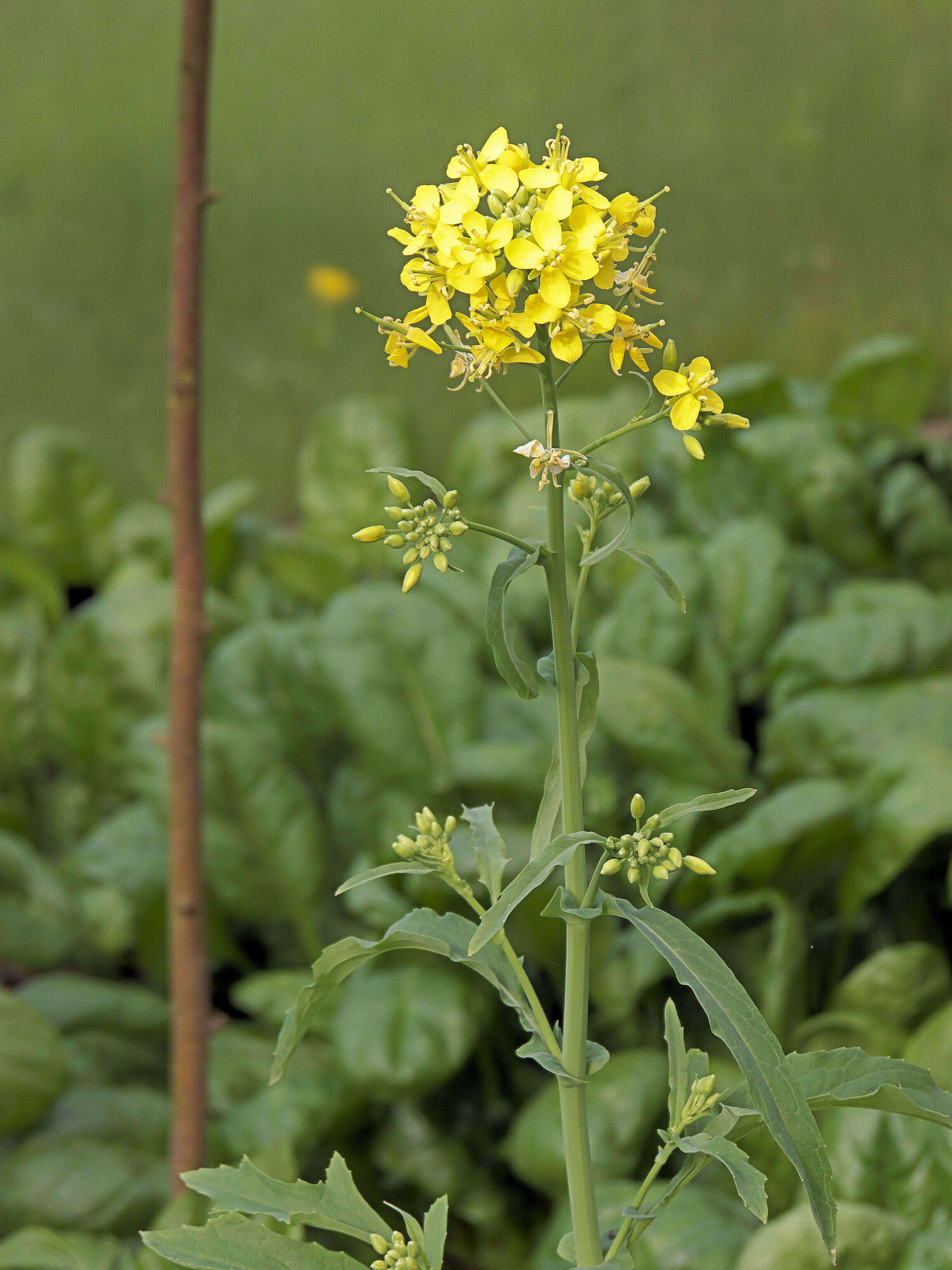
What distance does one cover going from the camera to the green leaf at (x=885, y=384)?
181cm

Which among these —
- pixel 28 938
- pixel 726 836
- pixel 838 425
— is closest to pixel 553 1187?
pixel 726 836

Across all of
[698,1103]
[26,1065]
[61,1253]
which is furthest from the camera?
[26,1065]

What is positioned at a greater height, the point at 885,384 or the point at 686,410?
the point at 885,384

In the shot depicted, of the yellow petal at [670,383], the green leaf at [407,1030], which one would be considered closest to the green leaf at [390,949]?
the yellow petal at [670,383]

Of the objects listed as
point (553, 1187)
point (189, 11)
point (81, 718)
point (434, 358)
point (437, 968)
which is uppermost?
point (434, 358)

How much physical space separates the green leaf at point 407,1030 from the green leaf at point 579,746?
622mm

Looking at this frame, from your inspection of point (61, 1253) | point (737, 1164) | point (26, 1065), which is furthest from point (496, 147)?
point (26, 1065)

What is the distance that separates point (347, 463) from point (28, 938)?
2.77 feet

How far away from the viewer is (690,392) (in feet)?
1.35

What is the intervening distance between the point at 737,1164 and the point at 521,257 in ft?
0.97

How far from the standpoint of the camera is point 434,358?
7.04ft

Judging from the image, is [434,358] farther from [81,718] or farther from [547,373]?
[547,373]

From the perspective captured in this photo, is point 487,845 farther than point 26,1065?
No

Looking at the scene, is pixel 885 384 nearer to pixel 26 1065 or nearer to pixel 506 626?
pixel 26 1065
